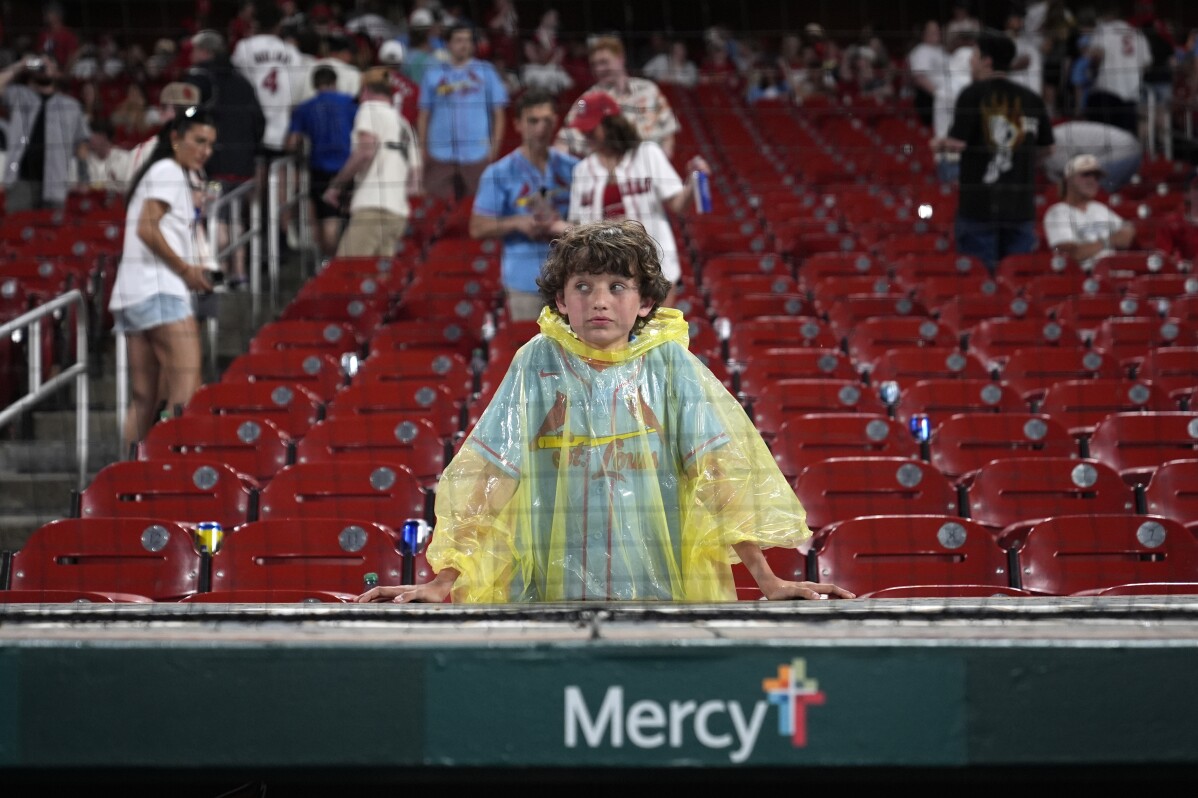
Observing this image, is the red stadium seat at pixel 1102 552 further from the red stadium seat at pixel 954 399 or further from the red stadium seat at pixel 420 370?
the red stadium seat at pixel 420 370

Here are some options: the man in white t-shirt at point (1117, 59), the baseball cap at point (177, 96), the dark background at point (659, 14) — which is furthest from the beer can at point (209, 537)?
the dark background at point (659, 14)

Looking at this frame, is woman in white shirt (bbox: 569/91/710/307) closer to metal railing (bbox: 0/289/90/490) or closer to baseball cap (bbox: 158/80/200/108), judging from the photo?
baseball cap (bbox: 158/80/200/108)

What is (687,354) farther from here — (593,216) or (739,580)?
(593,216)

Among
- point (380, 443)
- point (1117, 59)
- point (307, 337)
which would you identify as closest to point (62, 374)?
point (307, 337)

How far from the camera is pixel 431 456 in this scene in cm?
506

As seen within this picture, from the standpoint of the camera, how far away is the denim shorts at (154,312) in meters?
5.56

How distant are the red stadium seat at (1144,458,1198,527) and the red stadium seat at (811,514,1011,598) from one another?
91 centimetres

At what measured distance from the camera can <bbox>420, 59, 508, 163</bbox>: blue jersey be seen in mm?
9031

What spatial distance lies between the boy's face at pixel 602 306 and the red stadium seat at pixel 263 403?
308 centimetres

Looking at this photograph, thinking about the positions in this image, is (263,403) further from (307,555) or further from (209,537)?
(307,555)

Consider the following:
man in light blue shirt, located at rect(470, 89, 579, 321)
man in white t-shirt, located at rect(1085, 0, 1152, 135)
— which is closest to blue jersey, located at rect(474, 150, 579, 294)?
man in light blue shirt, located at rect(470, 89, 579, 321)

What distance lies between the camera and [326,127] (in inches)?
336

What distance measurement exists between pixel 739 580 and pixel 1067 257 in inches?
188

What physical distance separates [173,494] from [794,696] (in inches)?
125
